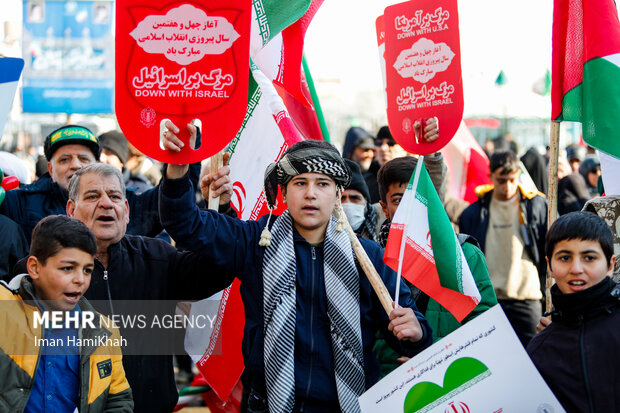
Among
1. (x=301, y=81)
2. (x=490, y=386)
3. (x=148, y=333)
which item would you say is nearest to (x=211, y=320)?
(x=148, y=333)

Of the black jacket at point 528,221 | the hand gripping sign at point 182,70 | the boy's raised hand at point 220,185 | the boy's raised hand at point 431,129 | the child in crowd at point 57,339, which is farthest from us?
the black jacket at point 528,221

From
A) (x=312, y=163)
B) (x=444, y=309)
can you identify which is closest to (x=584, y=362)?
(x=444, y=309)

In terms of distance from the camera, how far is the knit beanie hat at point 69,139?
465 cm

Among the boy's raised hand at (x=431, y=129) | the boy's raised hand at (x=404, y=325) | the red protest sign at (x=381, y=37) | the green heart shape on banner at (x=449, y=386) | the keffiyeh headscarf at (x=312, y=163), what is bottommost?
the green heart shape on banner at (x=449, y=386)

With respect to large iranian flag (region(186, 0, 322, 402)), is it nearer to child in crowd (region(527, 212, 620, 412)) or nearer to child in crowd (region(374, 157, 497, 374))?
child in crowd (region(374, 157, 497, 374))

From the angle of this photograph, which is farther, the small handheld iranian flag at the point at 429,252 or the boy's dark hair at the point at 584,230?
the small handheld iranian flag at the point at 429,252

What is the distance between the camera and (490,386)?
292 centimetres

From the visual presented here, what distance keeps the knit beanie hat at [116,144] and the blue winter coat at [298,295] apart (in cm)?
372

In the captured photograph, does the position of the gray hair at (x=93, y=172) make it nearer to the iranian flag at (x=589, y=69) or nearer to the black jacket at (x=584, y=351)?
the black jacket at (x=584, y=351)

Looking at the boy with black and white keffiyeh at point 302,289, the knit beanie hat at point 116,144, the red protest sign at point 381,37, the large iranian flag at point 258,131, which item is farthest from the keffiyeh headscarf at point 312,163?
the knit beanie hat at point 116,144

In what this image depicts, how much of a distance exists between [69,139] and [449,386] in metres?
2.77

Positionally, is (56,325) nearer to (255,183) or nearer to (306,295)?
(306,295)

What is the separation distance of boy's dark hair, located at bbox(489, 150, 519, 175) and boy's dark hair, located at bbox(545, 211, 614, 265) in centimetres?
322

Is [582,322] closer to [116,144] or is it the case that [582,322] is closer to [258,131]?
[258,131]
